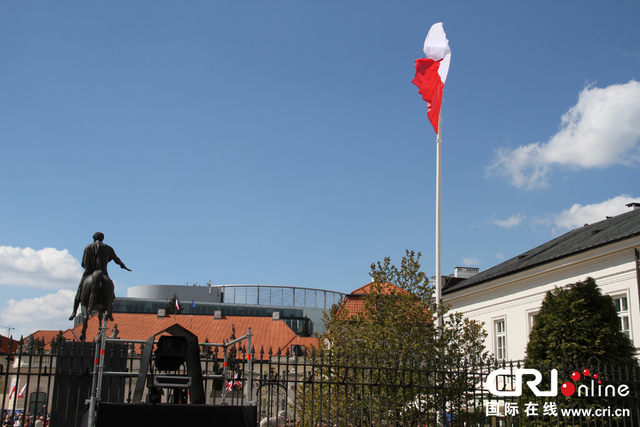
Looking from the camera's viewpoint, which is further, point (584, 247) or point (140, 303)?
point (140, 303)

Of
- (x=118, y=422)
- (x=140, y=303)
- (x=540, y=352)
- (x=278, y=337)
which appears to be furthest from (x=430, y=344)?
(x=140, y=303)

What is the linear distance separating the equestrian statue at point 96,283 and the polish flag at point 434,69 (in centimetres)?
1254

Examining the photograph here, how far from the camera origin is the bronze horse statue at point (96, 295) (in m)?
10.8

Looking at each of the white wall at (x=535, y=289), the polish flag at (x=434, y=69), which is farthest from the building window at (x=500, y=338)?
the polish flag at (x=434, y=69)

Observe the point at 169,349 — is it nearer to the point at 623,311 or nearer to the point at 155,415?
the point at 155,415

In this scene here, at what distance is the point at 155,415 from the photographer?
6617 millimetres

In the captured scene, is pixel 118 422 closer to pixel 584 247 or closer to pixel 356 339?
pixel 356 339

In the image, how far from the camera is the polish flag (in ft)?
63.8

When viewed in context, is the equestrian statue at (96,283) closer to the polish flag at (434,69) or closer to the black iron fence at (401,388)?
the black iron fence at (401,388)

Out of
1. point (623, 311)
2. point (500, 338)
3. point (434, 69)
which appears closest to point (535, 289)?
point (500, 338)

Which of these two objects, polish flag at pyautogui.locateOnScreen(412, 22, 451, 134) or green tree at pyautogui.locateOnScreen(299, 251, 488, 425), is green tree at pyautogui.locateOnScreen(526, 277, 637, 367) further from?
polish flag at pyautogui.locateOnScreen(412, 22, 451, 134)

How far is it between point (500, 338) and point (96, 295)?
60.7ft

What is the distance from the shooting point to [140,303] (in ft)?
350

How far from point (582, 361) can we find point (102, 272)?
35.4 feet
